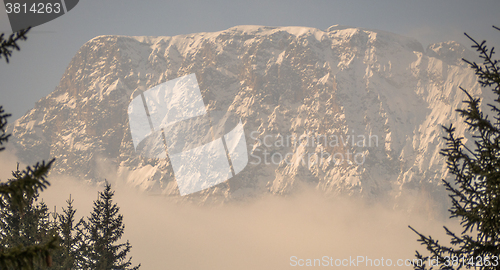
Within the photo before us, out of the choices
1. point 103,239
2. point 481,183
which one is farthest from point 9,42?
point 103,239

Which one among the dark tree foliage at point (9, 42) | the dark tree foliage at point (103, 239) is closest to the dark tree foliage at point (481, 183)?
the dark tree foliage at point (9, 42)

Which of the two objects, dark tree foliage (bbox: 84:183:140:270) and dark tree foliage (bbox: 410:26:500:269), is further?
dark tree foliage (bbox: 84:183:140:270)

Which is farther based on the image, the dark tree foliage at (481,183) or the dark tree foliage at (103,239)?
the dark tree foliage at (103,239)

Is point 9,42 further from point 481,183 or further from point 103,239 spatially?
point 103,239

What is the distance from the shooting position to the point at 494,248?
326 inches

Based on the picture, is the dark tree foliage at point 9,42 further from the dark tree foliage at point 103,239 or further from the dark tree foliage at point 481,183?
the dark tree foliage at point 103,239

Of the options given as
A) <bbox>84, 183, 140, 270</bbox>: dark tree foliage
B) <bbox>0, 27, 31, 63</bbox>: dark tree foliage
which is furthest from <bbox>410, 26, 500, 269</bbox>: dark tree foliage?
<bbox>84, 183, 140, 270</bbox>: dark tree foliage

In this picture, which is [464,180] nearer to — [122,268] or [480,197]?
[480,197]

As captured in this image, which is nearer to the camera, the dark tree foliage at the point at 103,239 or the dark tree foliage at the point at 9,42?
the dark tree foliage at the point at 9,42

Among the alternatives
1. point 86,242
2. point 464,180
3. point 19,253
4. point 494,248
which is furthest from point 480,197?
point 86,242

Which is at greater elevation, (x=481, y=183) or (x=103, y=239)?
(x=103, y=239)

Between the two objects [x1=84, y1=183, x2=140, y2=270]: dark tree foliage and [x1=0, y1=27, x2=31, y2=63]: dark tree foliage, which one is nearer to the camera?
[x1=0, y1=27, x2=31, y2=63]: dark tree foliage

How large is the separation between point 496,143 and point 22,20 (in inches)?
4842

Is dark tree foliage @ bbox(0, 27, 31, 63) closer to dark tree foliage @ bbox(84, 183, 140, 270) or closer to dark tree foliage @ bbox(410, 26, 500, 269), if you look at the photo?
dark tree foliage @ bbox(410, 26, 500, 269)
